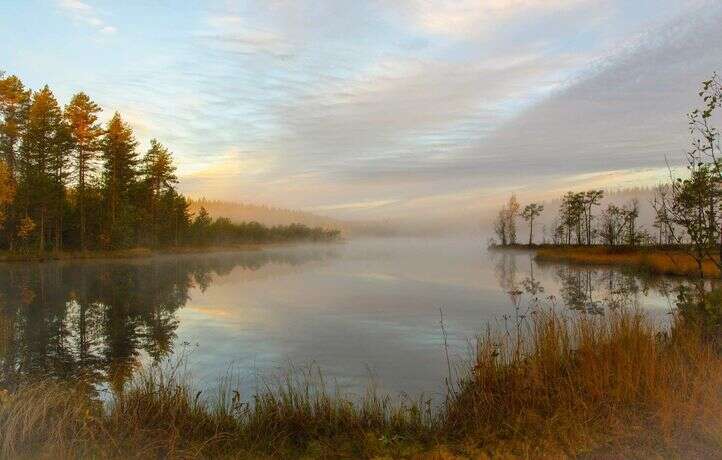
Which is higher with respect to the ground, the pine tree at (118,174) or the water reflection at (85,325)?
the pine tree at (118,174)

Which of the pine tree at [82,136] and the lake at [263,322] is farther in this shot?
the pine tree at [82,136]

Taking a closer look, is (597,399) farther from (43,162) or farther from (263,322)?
(43,162)

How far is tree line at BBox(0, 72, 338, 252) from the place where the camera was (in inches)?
1641

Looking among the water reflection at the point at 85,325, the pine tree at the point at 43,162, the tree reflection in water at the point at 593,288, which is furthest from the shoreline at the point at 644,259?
the pine tree at the point at 43,162

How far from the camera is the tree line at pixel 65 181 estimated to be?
41.7 metres

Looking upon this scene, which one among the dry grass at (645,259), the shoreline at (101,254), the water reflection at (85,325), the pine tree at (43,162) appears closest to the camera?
the water reflection at (85,325)

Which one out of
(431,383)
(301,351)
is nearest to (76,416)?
(431,383)

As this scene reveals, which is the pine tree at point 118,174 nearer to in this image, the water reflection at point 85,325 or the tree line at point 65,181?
the tree line at point 65,181

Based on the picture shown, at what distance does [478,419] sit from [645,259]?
3725 centimetres

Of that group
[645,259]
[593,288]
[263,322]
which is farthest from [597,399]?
[645,259]

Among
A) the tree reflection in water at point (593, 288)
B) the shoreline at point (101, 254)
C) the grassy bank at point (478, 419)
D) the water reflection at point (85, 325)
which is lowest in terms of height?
the tree reflection in water at point (593, 288)

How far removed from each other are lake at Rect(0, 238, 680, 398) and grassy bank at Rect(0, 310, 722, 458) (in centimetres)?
196

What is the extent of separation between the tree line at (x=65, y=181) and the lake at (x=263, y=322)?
1560cm

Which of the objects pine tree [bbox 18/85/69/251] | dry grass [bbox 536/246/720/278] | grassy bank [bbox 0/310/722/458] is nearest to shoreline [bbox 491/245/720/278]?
dry grass [bbox 536/246/720/278]
